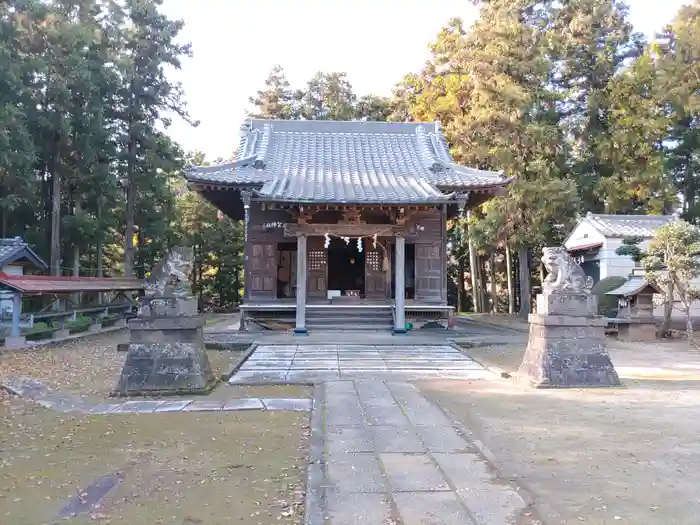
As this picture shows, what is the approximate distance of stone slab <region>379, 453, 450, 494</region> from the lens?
12.6 ft

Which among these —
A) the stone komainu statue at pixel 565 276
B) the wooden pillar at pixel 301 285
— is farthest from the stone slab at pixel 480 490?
the wooden pillar at pixel 301 285

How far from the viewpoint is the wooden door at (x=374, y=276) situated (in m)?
16.8

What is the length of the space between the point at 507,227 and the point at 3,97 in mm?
16226

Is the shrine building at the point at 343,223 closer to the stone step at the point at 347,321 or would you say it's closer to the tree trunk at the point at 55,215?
the stone step at the point at 347,321

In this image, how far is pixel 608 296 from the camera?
51.9ft

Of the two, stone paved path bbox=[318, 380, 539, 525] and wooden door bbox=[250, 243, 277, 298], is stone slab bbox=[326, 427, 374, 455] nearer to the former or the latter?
stone paved path bbox=[318, 380, 539, 525]

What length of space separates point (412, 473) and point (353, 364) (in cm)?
571

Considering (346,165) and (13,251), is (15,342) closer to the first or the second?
(13,251)

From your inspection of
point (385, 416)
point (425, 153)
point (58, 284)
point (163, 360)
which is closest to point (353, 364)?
point (163, 360)

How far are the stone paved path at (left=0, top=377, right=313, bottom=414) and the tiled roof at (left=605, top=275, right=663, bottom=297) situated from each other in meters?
10.6

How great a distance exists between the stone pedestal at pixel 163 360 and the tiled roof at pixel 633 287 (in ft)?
37.1

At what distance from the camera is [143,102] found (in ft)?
67.8

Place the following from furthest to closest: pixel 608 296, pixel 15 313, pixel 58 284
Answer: pixel 608 296
pixel 58 284
pixel 15 313

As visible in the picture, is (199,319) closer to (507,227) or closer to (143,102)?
(507,227)
